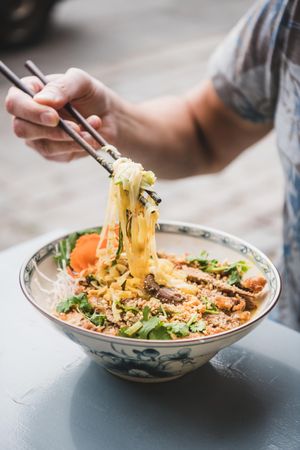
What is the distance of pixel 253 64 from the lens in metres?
1.54

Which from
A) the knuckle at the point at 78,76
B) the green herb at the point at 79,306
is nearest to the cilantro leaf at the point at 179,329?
the green herb at the point at 79,306

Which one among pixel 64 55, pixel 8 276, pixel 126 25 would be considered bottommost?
pixel 126 25

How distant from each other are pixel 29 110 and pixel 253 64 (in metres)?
0.63

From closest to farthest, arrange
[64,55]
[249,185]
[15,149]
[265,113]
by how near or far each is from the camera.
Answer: [265,113]
[249,185]
[15,149]
[64,55]

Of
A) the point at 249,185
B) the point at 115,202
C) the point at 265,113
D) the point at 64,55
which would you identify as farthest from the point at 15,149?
the point at 115,202

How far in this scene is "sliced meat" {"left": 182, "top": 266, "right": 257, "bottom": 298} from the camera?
1058mm

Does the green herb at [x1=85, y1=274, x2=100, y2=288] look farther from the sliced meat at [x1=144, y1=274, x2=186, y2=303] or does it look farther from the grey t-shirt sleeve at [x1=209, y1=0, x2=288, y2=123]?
the grey t-shirt sleeve at [x1=209, y1=0, x2=288, y2=123]

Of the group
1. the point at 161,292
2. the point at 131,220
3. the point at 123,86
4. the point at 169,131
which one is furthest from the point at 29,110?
the point at 123,86

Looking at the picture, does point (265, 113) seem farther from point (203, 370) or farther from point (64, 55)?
point (64, 55)

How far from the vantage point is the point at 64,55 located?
217 inches

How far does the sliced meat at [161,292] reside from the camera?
1.01 meters

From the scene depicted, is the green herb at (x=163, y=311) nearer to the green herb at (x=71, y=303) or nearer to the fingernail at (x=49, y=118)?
the green herb at (x=71, y=303)

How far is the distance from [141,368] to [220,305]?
0.57 ft

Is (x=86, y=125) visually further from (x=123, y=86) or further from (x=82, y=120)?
(x=123, y=86)
